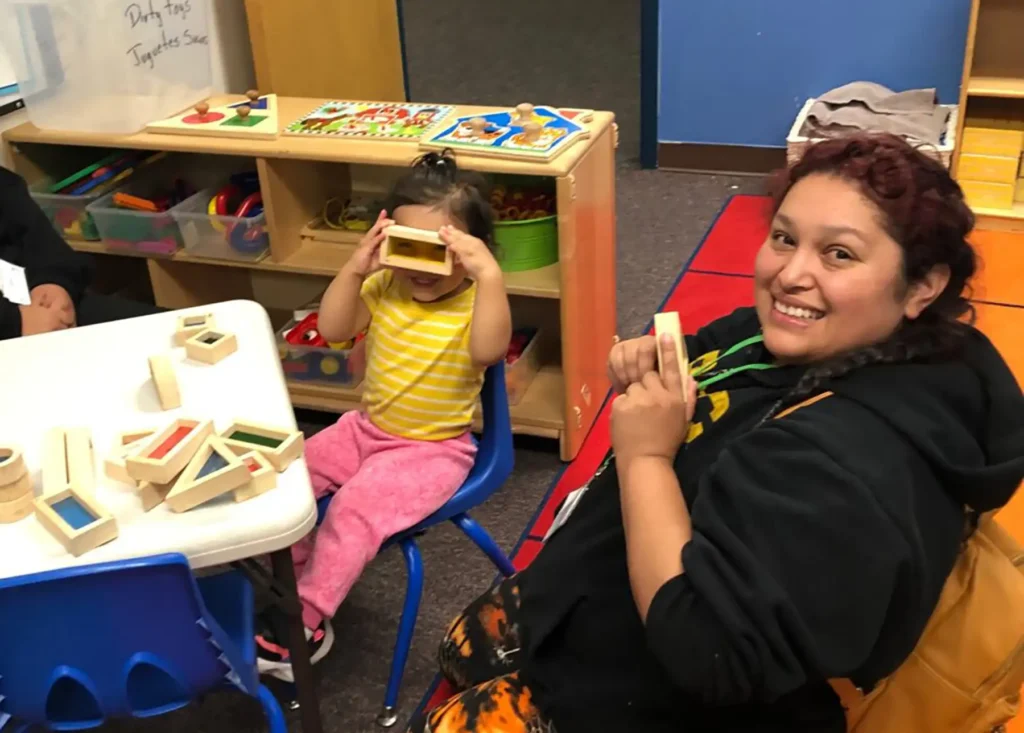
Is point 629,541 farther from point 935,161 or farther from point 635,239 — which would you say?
point 635,239

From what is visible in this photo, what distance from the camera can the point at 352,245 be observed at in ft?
7.83

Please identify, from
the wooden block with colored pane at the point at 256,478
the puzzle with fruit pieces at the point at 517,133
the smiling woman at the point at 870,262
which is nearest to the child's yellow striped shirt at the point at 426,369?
the puzzle with fruit pieces at the point at 517,133

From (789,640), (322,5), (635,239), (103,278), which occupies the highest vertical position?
(322,5)

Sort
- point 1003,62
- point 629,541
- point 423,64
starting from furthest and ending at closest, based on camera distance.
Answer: point 423,64, point 1003,62, point 629,541

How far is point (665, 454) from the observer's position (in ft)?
3.48

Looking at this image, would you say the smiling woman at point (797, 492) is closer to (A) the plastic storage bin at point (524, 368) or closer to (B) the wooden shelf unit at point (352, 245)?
(B) the wooden shelf unit at point (352, 245)

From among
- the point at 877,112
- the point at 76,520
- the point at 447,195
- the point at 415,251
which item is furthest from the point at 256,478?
the point at 877,112

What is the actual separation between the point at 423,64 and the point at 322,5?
2.41 metres

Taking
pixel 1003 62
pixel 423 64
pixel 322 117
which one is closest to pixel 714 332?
pixel 322 117

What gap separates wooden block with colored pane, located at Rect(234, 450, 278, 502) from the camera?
3.61 ft

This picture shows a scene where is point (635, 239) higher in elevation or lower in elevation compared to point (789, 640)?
lower

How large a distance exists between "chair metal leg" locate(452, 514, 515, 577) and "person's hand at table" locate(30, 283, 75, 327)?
0.88m

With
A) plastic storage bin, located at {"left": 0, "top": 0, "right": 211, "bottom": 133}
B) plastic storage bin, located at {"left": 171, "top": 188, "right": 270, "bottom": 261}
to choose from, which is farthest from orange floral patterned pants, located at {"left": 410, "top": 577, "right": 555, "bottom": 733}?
plastic storage bin, located at {"left": 0, "top": 0, "right": 211, "bottom": 133}

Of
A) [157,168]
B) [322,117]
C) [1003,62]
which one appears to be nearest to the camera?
[322,117]
